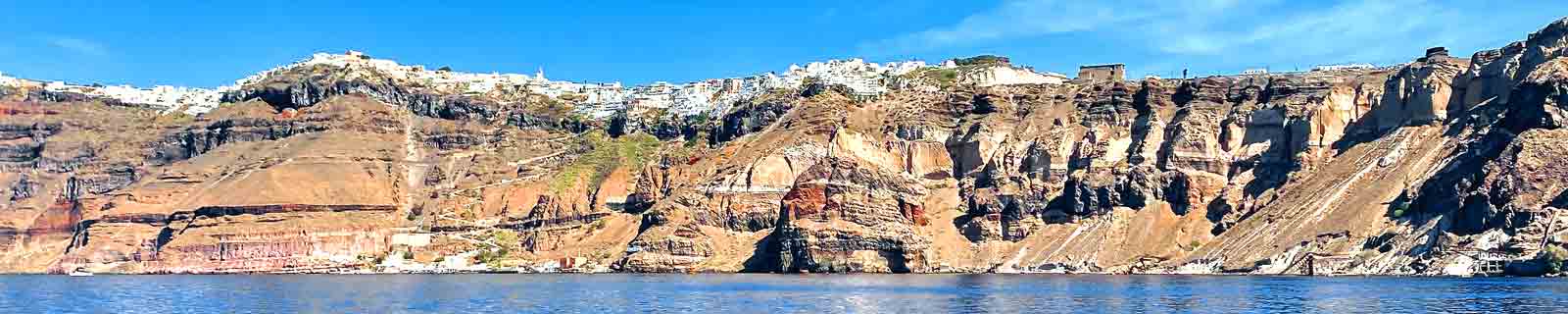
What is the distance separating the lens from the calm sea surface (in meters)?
109

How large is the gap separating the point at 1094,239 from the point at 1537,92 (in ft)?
152

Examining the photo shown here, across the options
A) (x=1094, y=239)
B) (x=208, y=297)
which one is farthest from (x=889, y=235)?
(x=208, y=297)

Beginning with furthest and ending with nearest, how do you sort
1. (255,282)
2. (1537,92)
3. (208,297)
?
(1537,92)
(255,282)
(208,297)

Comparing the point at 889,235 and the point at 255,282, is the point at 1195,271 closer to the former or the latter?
the point at 889,235

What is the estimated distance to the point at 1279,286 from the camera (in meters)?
136

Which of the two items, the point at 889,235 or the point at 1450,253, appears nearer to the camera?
the point at 1450,253

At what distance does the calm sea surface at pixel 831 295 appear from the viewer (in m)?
109

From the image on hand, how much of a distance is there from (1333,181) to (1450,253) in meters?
30.7

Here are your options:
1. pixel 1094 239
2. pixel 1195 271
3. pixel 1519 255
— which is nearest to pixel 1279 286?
pixel 1519 255

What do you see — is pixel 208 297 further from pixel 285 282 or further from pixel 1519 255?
pixel 1519 255

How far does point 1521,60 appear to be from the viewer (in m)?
196

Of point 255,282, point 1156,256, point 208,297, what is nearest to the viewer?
point 208,297

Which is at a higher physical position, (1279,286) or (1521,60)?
(1521,60)

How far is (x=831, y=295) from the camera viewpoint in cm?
12719
